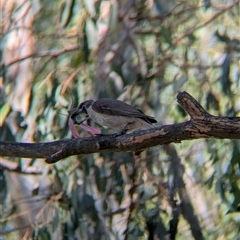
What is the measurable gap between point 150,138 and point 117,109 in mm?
853

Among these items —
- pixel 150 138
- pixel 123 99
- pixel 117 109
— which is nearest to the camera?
pixel 150 138

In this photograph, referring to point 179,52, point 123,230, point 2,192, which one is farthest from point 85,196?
point 179,52

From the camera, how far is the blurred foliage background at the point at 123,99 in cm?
507

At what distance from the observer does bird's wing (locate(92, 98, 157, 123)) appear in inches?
164

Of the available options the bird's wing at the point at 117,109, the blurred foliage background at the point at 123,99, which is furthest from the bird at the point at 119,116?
the blurred foliage background at the point at 123,99

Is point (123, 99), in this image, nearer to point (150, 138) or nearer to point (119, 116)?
point (119, 116)

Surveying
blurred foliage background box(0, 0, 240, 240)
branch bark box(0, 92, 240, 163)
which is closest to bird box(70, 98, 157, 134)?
branch bark box(0, 92, 240, 163)

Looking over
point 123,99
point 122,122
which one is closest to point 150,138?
point 122,122

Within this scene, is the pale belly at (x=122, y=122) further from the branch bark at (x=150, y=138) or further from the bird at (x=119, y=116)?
the branch bark at (x=150, y=138)

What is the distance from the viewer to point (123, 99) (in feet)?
17.7

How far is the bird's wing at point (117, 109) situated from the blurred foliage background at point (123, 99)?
31.4 inches

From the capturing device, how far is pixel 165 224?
502 cm

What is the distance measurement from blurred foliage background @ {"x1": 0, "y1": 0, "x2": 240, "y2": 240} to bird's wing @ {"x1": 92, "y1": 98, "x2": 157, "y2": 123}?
0.80m

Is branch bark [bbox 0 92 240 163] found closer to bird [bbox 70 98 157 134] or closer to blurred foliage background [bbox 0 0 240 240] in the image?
bird [bbox 70 98 157 134]
